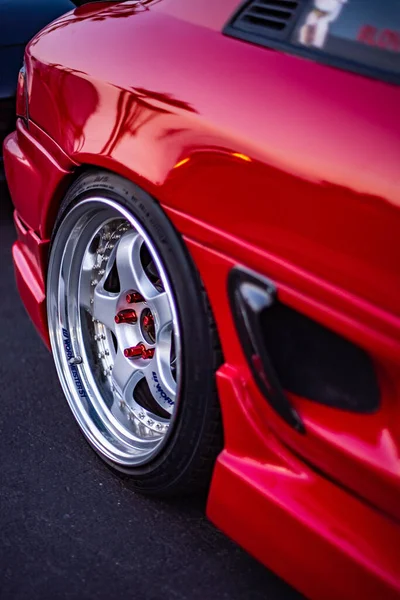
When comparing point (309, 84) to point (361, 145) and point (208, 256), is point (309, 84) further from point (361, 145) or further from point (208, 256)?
point (208, 256)

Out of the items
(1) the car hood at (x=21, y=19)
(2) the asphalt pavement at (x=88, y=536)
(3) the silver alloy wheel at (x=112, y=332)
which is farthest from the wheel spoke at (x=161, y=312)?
(1) the car hood at (x=21, y=19)

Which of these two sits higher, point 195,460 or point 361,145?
point 361,145

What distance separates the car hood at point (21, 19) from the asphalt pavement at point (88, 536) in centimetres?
207

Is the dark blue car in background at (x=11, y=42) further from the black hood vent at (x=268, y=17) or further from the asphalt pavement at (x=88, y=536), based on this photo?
the black hood vent at (x=268, y=17)

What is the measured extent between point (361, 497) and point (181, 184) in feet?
2.38

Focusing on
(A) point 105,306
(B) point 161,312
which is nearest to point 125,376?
(A) point 105,306

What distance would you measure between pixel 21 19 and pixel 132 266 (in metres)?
2.35

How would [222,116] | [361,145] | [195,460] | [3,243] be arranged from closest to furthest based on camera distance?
[361,145], [222,116], [195,460], [3,243]

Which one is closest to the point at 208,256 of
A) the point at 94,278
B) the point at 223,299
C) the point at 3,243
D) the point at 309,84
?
the point at 223,299

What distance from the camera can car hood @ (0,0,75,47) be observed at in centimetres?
422

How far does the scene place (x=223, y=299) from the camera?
1852 mm

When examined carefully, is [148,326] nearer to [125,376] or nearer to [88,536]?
[125,376]

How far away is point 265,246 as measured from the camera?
1730 millimetres

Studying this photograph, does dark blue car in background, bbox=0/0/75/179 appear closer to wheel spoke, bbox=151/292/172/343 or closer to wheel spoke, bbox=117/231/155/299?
wheel spoke, bbox=117/231/155/299
